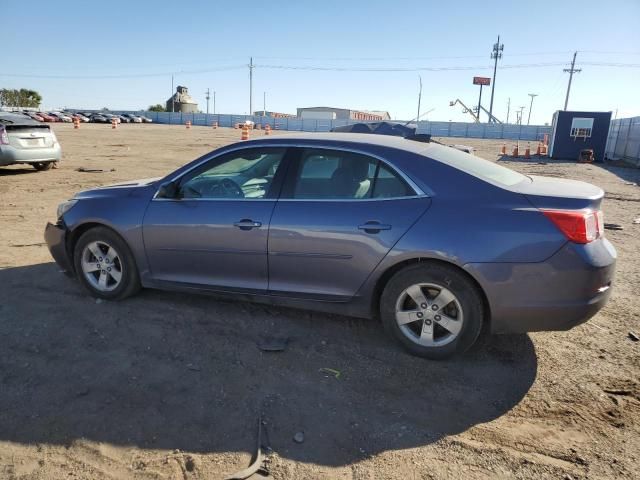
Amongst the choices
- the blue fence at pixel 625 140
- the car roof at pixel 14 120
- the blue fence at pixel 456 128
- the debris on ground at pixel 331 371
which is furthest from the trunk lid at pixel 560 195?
the blue fence at pixel 456 128

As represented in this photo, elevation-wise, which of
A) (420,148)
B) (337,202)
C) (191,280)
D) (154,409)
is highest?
(420,148)

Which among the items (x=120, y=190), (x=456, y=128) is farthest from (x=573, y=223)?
(x=456, y=128)

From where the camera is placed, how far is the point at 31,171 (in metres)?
13.2

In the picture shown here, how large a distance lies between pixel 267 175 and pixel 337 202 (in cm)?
75

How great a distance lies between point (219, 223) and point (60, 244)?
1852 mm

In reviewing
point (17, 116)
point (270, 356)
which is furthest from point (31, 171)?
point (270, 356)

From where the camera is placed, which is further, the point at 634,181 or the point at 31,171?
the point at 634,181

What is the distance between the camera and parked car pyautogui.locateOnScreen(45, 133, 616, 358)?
3.32 metres

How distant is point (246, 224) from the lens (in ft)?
13.2

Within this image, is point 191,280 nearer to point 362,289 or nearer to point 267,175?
point 267,175

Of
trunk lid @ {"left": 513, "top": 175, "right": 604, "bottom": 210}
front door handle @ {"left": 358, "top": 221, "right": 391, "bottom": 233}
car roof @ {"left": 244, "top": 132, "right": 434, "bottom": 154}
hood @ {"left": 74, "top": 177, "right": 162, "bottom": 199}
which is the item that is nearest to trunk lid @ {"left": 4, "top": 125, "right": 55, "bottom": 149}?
hood @ {"left": 74, "top": 177, "right": 162, "bottom": 199}

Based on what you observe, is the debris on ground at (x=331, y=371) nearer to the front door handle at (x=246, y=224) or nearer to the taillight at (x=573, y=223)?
the front door handle at (x=246, y=224)

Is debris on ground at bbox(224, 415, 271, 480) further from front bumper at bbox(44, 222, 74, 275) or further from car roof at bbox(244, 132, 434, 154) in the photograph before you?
front bumper at bbox(44, 222, 74, 275)

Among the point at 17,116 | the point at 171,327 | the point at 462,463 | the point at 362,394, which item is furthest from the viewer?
the point at 17,116
